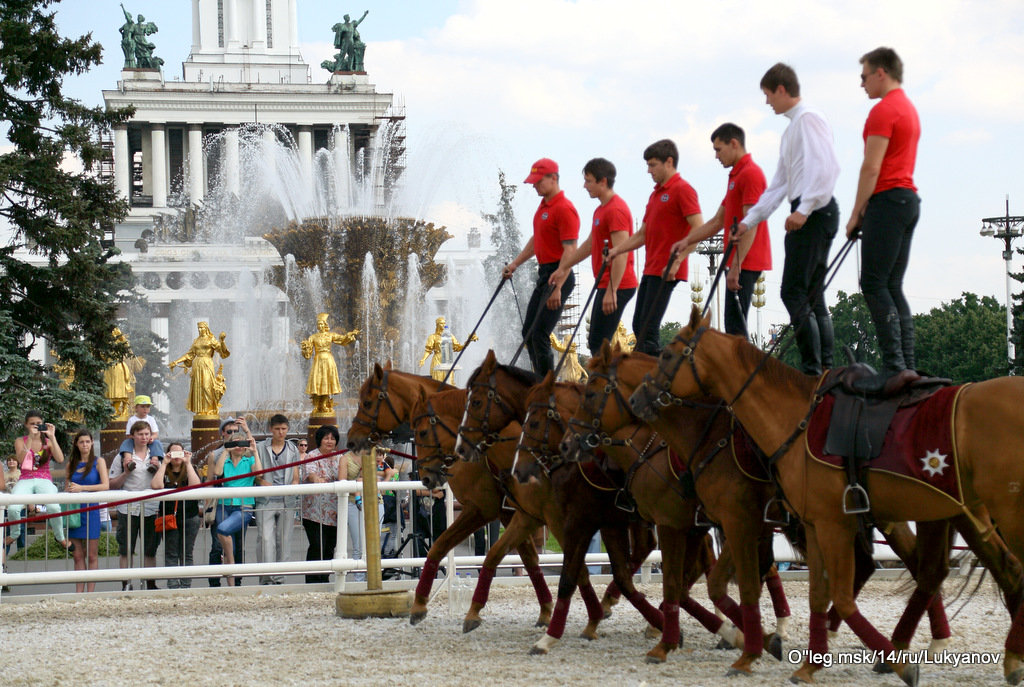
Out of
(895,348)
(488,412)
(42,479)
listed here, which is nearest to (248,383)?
(42,479)

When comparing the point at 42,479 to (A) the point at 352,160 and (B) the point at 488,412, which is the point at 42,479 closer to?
(B) the point at 488,412

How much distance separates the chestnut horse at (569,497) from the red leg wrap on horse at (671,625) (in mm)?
399

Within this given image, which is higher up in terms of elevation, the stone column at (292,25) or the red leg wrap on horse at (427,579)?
the stone column at (292,25)

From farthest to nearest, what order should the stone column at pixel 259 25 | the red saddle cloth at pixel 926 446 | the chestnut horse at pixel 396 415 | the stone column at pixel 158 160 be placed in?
the stone column at pixel 259 25, the stone column at pixel 158 160, the chestnut horse at pixel 396 415, the red saddle cloth at pixel 926 446

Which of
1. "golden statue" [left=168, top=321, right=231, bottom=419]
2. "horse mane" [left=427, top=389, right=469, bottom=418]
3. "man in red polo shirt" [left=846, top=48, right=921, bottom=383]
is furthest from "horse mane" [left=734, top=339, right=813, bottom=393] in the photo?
"golden statue" [left=168, top=321, right=231, bottom=419]

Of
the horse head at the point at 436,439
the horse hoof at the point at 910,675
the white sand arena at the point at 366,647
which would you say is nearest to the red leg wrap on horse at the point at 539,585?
the white sand arena at the point at 366,647

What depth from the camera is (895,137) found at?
7.82 metres

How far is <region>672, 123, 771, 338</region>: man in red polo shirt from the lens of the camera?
9.19m

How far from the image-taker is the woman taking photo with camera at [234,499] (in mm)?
13828

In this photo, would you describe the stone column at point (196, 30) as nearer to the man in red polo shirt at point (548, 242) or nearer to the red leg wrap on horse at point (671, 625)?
the man in red polo shirt at point (548, 242)

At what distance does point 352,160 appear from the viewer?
8944cm

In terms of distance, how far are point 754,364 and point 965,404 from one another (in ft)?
4.39

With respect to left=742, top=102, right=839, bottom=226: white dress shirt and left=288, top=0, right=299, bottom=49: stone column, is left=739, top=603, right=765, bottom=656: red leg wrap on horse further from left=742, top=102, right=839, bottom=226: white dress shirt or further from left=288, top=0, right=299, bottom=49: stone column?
left=288, top=0, right=299, bottom=49: stone column

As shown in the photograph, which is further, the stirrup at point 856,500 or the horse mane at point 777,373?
the horse mane at point 777,373
